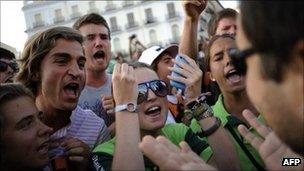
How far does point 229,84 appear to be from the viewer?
3297 mm

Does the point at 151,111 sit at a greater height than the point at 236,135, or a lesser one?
greater

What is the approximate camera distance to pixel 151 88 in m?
3.03

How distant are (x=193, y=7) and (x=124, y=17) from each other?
66695mm

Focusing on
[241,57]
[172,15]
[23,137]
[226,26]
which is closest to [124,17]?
[172,15]

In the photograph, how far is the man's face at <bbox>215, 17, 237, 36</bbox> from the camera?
4.39 m

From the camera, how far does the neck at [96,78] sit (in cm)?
439

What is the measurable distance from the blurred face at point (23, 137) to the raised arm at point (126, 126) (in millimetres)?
496

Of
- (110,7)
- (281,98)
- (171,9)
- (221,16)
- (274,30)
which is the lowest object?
(171,9)

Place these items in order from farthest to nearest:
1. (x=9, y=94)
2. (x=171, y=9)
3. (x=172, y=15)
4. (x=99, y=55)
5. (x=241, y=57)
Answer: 1. (x=171, y=9)
2. (x=172, y=15)
3. (x=99, y=55)
4. (x=9, y=94)
5. (x=241, y=57)

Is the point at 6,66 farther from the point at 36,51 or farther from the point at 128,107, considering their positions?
the point at 128,107

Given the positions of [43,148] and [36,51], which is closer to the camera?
[43,148]

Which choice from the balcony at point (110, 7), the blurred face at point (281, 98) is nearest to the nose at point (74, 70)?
the blurred face at point (281, 98)

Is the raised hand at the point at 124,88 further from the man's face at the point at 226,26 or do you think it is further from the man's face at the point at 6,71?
the man's face at the point at 226,26

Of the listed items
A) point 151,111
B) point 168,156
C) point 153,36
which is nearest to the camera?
point 168,156
